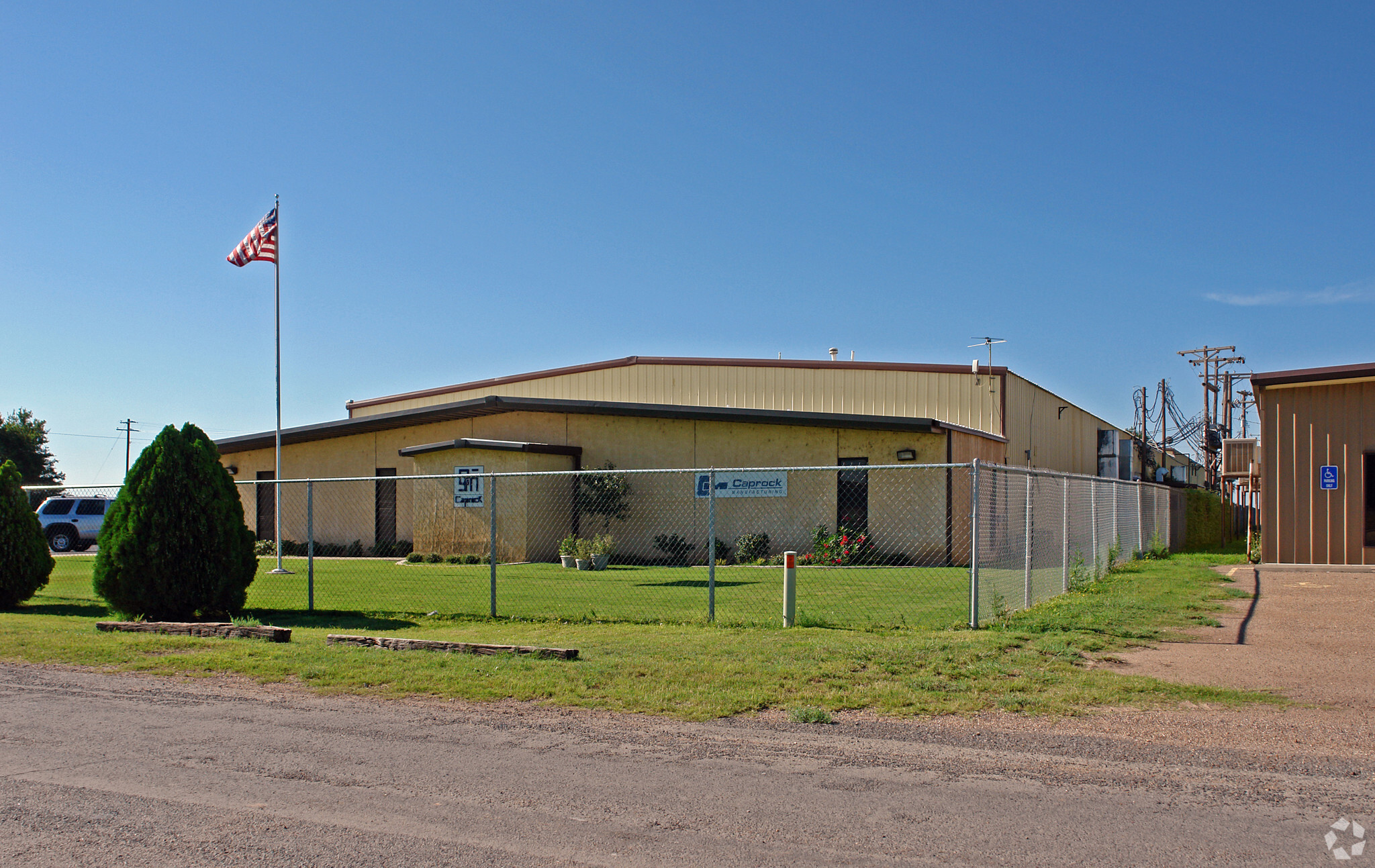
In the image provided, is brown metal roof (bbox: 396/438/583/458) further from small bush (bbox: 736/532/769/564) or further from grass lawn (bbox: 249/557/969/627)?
small bush (bbox: 736/532/769/564)

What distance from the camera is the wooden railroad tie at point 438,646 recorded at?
29.1 feet

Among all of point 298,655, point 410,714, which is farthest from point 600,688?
point 298,655

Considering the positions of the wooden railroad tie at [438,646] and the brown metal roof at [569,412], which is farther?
the brown metal roof at [569,412]

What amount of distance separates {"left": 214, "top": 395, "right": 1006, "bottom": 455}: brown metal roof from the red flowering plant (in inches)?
94.3

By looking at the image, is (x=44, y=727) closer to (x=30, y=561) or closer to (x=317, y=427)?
(x=30, y=561)

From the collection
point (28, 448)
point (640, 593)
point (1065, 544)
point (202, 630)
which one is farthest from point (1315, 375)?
point (28, 448)

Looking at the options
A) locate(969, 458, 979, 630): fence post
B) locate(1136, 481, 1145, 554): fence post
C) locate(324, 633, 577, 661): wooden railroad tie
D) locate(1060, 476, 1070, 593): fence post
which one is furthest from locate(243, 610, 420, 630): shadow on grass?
locate(1136, 481, 1145, 554): fence post

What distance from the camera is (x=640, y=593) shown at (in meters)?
15.0

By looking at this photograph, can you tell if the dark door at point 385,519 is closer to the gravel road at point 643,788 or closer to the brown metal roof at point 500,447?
the brown metal roof at point 500,447

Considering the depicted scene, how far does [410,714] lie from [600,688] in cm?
143

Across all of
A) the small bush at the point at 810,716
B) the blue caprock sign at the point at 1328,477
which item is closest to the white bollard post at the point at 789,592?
the small bush at the point at 810,716

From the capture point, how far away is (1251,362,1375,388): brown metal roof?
18.1 m

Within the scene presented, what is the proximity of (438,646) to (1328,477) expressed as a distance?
1694cm

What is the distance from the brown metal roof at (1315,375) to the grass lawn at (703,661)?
309 inches
